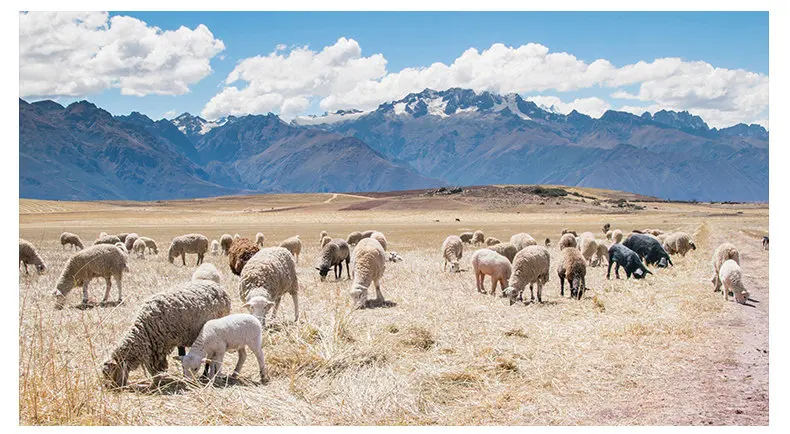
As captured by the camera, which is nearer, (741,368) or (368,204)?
(741,368)

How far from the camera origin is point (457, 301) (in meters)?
16.6

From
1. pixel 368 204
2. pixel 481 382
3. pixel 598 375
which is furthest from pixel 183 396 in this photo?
pixel 368 204

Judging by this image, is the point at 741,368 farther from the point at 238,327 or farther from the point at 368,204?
the point at 368,204

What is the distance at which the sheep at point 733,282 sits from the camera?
16.4m

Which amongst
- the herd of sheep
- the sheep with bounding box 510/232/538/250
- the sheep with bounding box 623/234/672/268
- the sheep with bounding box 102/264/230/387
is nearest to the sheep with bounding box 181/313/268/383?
the herd of sheep

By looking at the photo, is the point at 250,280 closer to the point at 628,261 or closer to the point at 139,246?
the point at 628,261

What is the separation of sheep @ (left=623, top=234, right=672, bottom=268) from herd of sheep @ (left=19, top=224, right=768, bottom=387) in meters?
0.04

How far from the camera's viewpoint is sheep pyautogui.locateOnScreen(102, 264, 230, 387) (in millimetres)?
8828

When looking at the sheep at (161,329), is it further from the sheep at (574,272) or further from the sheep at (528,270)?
the sheep at (574,272)

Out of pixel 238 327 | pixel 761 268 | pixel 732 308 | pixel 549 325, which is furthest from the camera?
pixel 761 268

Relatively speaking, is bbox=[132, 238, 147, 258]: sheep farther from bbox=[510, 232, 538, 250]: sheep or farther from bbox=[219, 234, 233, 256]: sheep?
bbox=[510, 232, 538, 250]: sheep

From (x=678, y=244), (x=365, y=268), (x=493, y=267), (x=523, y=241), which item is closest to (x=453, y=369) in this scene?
(x=365, y=268)

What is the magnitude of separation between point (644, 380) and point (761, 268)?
2045 cm

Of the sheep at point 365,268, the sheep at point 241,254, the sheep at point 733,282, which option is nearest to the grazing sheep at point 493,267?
the sheep at point 365,268
